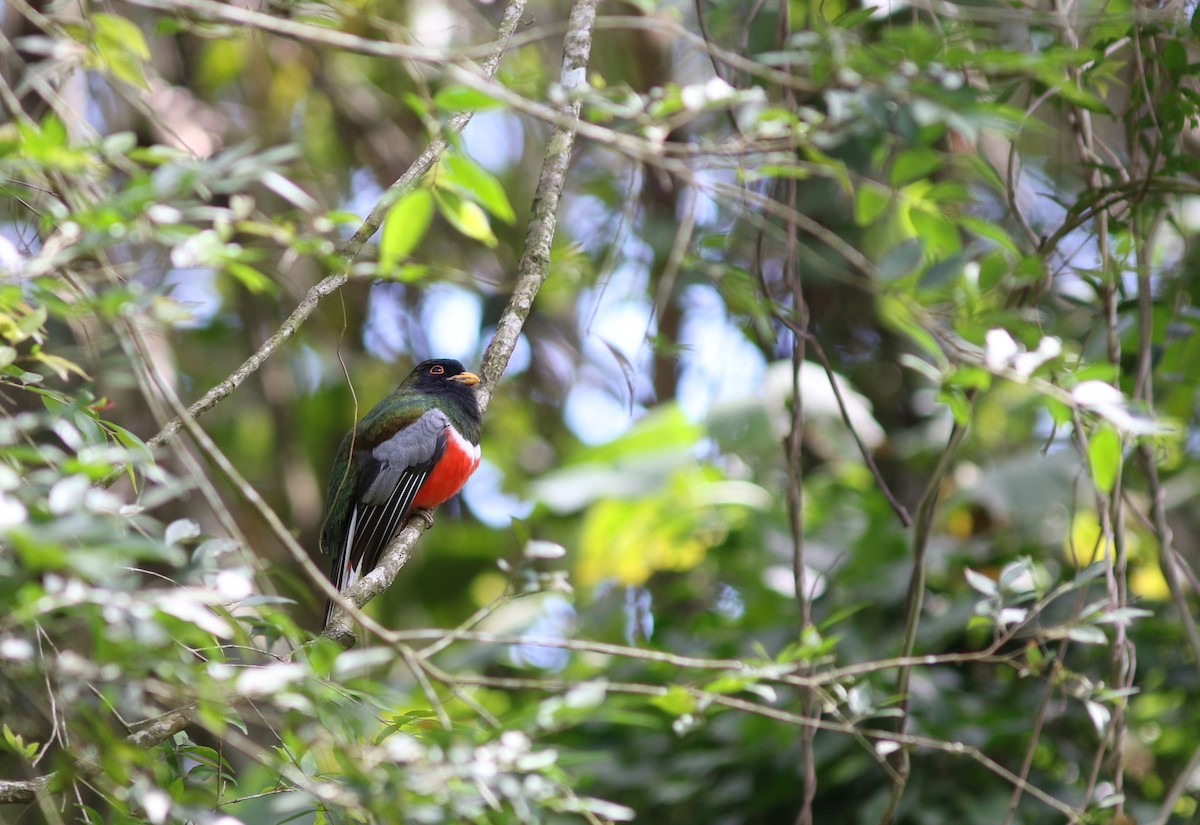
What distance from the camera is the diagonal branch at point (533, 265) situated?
123 inches

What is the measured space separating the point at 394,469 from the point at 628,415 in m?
1.12

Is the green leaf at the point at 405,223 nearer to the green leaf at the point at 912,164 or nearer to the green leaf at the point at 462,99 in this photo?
the green leaf at the point at 462,99

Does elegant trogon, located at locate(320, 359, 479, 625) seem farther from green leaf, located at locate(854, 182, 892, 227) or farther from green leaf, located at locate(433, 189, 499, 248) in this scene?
green leaf, located at locate(433, 189, 499, 248)

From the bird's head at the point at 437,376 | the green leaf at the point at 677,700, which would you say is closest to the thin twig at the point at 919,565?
the green leaf at the point at 677,700

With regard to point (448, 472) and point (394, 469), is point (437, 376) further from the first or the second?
point (394, 469)

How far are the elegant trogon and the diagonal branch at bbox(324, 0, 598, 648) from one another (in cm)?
46

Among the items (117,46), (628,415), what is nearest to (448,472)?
(628,415)

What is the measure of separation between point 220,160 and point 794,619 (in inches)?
147

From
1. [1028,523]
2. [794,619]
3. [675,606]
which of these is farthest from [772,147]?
[675,606]

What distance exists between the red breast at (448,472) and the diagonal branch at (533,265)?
61cm

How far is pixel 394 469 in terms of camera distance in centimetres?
436

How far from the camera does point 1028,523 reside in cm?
520

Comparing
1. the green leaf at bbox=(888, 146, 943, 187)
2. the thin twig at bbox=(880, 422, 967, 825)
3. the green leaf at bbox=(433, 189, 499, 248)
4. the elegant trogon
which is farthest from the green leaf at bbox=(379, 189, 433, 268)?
the elegant trogon

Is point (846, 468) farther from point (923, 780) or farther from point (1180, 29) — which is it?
point (1180, 29)
